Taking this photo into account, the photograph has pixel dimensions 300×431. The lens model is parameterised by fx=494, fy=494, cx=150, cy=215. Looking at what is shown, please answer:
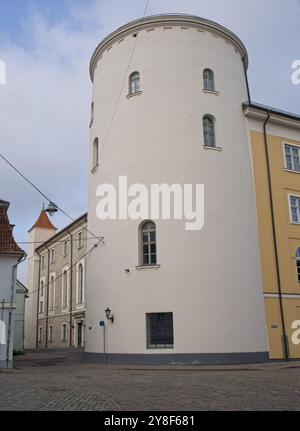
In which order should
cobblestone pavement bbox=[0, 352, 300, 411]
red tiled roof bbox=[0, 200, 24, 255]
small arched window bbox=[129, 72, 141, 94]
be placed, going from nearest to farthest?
1. cobblestone pavement bbox=[0, 352, 300, 411]
2. red tiled roof bbox=[0, 200, 24, 255]
3. small arched window bbox=[129, 72, 141, 94]

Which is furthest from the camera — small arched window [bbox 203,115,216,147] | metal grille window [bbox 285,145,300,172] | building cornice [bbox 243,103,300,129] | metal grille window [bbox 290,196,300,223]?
metal grille window [bbox 285,145,300,172]

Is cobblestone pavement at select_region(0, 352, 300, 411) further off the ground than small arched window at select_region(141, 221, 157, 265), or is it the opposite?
small arched window at select_region(141, 221, 157, 265)

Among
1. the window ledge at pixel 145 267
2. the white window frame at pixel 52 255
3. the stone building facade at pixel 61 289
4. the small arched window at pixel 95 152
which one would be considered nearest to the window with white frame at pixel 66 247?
the stone building facade at pixel 61 289

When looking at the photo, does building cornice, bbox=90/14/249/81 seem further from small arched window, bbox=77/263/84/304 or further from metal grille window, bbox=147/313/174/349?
small arched window, bbox=77/263/84/304

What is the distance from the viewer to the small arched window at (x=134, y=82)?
24.8 metres

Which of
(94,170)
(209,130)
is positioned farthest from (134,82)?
(94,170)

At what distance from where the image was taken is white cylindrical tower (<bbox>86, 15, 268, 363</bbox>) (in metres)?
21.2

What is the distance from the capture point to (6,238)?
21484 millimetres

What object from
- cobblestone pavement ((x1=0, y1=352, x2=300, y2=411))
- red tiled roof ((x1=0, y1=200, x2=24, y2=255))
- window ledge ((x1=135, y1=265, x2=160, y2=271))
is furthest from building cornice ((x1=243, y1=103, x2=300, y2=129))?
cobblestone pavement ((x1=0, y1=352, x2=300, y2=411))

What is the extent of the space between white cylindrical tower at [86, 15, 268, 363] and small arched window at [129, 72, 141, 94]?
0.06 metres

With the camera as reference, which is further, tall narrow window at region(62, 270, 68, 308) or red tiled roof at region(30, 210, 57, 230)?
red tiled roof at region(30, 210, 57, 230)

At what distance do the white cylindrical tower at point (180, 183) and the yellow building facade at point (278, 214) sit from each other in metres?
0.73

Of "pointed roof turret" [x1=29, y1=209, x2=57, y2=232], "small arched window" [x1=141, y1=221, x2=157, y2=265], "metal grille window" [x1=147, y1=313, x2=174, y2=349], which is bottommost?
"metal grille window" [x1=147, y1=313, x2=174, y2=349]

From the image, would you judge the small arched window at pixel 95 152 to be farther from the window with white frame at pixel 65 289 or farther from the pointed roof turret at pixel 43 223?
the pointed roof turret at pixel 43 223
